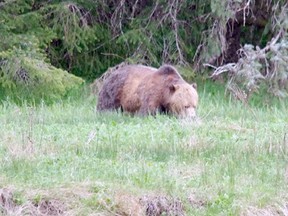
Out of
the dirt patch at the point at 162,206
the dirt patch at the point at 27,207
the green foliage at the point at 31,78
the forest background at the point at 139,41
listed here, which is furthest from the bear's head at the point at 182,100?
the dirt patch at the point at 27,207

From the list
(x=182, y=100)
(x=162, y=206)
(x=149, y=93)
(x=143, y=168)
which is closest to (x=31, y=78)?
(x=149, y=93)

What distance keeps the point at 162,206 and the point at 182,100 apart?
4.73 meters

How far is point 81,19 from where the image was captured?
18328 mm

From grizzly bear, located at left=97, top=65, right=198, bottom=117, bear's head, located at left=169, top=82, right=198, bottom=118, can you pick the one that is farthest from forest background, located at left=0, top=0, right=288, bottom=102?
bear's head, located at left=169, top=82, right=198, bottom=118

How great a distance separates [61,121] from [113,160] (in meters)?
3.19

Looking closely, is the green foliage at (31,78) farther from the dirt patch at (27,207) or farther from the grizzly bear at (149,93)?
the dirt patch at (27,207)

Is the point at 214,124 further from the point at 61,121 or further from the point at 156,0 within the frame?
the point at 156,0

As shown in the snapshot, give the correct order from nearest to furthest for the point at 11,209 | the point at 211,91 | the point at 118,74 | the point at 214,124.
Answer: the point at 11,209, the point at 214,124, the point at 118,74, the point at 211,91

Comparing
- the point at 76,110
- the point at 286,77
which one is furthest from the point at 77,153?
the point at 286,77

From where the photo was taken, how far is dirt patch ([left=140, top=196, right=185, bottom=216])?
7656 mm

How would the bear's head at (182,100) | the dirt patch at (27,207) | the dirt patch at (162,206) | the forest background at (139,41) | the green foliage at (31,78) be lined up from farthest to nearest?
the forest background at (139,41) < the green foliage at (31,78) < the bear's head at (182,100) < the dirt patch at (162,206) < the dirt patch at (27,207)

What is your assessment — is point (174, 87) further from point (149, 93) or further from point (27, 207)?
point (27, 207)

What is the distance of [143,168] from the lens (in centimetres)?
826

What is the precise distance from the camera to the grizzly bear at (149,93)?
12352 millimetres
